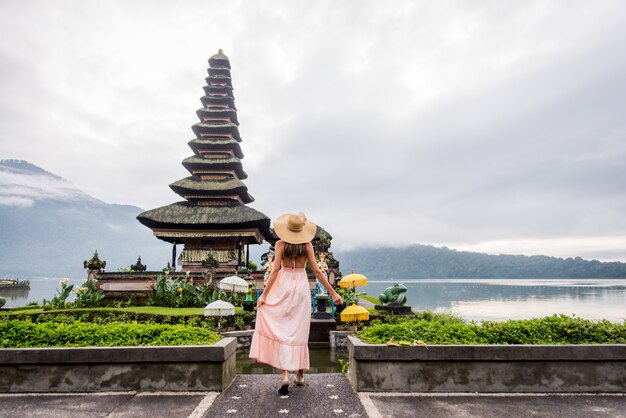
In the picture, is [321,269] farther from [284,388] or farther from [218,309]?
[284,388]

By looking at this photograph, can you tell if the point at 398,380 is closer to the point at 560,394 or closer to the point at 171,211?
the point at 560,394

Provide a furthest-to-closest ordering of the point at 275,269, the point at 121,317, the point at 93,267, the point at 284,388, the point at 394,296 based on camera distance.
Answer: the point at 93,267, the point at 394,296, the point at 121,317, the point at 275,269, the point at 284,388

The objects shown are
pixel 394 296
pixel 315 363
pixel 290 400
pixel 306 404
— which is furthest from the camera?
pixel 394 296

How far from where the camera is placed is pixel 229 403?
174 inches

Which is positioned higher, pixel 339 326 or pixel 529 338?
pixel 529 338

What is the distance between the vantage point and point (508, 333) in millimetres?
5359

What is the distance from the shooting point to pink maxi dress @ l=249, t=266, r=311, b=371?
4.81 metres

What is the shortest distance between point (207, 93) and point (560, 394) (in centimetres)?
3274

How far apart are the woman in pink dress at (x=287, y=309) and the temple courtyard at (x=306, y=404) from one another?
16.0 inches

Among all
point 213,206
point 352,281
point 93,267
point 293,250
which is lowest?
point 352,281

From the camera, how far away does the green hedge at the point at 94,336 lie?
17.1ft

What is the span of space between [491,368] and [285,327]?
8.44 feet

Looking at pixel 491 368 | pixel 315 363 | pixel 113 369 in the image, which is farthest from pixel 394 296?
pixel 113 369

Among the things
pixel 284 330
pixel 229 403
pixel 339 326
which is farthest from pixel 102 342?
pixel 339 326
